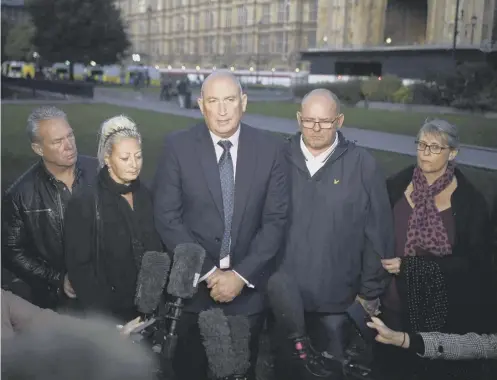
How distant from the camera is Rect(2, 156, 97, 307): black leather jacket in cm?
256

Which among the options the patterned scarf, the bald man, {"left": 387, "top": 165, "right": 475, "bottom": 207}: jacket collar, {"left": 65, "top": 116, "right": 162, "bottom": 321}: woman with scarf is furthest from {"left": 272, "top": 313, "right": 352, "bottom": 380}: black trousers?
{"left": 65, "top": 116, "right": 162, "bottom": 321}: woman with scarf

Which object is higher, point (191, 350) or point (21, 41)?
point (21, 41)

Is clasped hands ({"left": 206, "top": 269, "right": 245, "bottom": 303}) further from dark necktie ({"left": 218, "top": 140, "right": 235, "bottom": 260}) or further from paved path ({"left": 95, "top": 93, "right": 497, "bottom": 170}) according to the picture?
paved path ({"left": 95, "top": 93, "right": 497, "bottom": 170})

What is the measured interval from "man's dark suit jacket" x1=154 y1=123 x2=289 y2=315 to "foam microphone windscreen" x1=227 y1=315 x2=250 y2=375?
9.6 inches

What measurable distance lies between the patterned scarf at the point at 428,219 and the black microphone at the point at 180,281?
42.0 inches

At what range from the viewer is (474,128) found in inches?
174

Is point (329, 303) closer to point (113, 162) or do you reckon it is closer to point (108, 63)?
point (113, 162)

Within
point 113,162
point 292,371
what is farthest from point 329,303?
point 113,162

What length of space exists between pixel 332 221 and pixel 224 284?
56cm

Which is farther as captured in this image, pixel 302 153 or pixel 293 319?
pixel 302 153

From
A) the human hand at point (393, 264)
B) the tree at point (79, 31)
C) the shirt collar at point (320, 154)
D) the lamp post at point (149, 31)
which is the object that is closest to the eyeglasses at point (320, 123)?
the shirt collar at point (320, 154)

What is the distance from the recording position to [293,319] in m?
2.38

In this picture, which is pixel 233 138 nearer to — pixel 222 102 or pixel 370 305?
pixel 222 102

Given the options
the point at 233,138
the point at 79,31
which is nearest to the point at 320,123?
the point at 233,138
